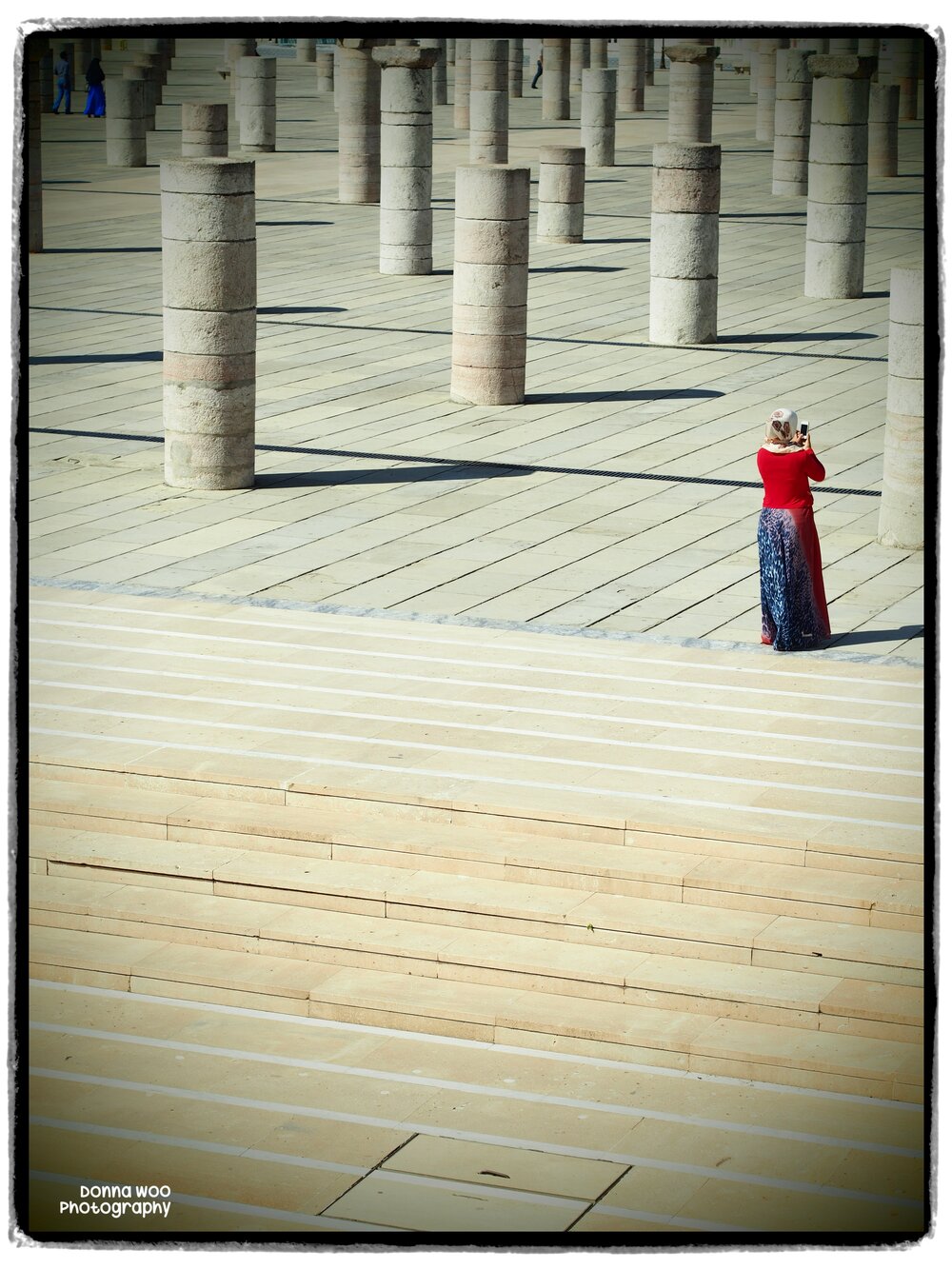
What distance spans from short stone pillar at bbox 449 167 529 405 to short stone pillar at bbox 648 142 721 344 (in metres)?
2.78

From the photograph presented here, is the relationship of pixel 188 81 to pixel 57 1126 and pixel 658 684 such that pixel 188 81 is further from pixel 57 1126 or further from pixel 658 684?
pixel 57 1126

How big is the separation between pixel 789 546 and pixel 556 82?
3651 cm

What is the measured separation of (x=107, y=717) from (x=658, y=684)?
9.22 feet

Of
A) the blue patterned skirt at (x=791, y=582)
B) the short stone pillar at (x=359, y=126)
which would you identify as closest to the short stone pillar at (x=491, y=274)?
the blue patterned skirt at (x=791, y=582)

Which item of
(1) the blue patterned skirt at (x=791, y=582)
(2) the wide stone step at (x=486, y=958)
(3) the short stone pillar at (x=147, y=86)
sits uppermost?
(3) the short stone pillar at (x=147, y=86)

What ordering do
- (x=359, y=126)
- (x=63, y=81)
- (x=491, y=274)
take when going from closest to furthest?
(x=491, y=274) → (x=359, y=126) → (x=63, y=81)

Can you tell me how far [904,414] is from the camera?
13.1m

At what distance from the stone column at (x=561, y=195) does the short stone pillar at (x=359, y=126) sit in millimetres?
3616

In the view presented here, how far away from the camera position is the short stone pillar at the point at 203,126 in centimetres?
2734

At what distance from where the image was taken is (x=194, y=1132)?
241 inches

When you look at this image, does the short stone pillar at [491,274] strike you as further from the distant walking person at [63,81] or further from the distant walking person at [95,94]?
the distant walking person at [63,81]

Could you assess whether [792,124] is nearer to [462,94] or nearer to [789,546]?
[462,94]

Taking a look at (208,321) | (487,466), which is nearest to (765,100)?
(487,466)

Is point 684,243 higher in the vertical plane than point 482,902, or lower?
higher
